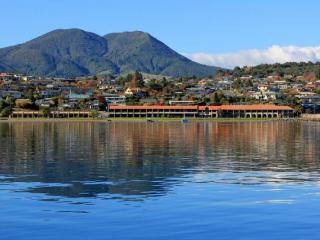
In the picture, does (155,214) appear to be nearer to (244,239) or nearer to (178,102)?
(244,239)

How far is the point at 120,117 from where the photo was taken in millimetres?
173375

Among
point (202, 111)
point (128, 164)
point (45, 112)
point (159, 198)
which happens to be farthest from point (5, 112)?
point (159, 198)

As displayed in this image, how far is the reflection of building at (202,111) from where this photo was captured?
578ft

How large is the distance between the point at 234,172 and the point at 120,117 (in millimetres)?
143107

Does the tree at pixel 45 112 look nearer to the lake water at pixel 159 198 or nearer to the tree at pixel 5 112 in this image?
the tree at pixel 5 112

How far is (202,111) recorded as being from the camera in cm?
17838

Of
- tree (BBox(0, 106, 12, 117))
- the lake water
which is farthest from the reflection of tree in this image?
tree (BBox(0, 106, 12, 117))

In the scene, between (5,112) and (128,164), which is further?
(5,112)

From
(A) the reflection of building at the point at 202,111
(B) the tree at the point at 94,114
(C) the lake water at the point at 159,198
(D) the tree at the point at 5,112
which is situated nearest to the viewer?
(C) the lake water at the point at 159,198

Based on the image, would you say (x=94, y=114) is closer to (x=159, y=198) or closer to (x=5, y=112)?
(x=5, y=112)

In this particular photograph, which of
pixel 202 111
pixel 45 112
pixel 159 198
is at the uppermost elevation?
pixel 45 112

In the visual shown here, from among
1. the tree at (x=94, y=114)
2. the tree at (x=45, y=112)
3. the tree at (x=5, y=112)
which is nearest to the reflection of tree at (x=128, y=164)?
the tree at (x=45, y=112)

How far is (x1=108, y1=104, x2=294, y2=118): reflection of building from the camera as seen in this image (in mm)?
176125

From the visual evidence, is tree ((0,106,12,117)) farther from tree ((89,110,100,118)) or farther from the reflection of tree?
the reflection of tree
